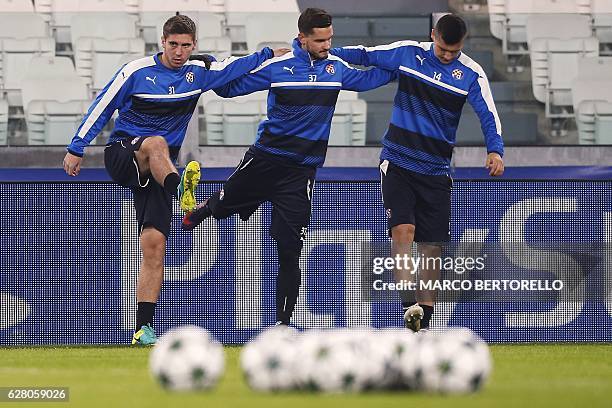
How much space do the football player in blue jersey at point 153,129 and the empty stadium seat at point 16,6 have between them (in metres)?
3.90

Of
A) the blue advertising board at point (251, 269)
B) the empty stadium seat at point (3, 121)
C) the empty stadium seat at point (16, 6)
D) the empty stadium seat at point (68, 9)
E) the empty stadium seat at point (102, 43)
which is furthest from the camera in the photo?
the empty stadium seat at point (16, 6)

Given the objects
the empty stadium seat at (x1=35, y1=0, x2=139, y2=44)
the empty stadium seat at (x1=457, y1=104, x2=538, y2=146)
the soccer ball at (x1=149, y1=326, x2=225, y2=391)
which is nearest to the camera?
the soccer ball at (x1=149, y1=326, x2=225, y2=391)

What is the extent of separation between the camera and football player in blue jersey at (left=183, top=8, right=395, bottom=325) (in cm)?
744

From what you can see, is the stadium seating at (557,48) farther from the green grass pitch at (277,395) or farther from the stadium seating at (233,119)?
the green grass pitch at (277,395)

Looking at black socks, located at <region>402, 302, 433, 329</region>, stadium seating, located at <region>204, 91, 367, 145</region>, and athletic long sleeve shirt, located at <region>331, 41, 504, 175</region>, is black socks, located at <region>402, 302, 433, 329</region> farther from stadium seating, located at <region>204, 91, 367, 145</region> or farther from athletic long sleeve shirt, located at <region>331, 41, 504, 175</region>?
stadium seating, located at <region>204, 91, 367, 145</region>

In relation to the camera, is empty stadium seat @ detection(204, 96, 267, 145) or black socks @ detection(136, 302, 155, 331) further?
empty stadium seat @ detection(204, 96, 267, 145)

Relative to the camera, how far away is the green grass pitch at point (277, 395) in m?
4.32

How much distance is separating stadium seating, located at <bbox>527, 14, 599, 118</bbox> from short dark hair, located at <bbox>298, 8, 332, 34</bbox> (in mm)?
3628

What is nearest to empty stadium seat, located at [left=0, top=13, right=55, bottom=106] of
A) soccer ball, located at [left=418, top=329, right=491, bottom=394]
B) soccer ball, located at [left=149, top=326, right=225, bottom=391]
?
soccer ball, located at [left=149, top=326, right=225, bottom=391]

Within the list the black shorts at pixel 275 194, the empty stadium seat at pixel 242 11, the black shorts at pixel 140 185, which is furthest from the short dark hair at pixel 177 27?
the empty stadium seat at pixel 242 11

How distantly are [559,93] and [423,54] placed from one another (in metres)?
3.27

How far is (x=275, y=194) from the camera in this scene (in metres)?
7.57

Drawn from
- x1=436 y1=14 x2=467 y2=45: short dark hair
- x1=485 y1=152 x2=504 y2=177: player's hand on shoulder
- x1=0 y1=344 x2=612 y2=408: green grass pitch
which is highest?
x1=436 y1=14 x2=467 y2=45: short dark hair

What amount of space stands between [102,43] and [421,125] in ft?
13.7
